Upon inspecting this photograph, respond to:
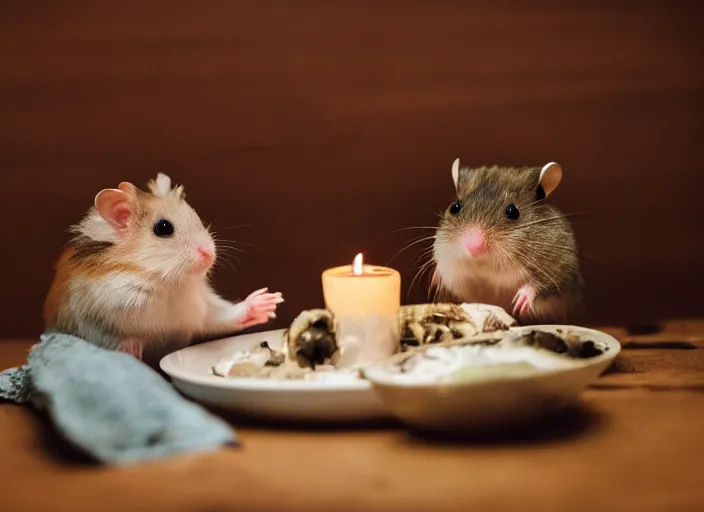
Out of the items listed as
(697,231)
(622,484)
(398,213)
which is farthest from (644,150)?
(622,484)

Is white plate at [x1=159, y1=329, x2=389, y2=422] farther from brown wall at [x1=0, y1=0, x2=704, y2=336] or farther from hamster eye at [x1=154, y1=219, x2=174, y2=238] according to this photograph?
brown wall at [x1=0, y1=0, x2=704, y2=336]

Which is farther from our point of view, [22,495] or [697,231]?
→ [697,231]

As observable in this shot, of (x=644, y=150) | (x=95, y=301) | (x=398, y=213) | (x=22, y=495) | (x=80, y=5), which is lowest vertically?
(x=22, y=495)

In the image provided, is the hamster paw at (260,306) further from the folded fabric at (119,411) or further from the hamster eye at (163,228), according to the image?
the folded fabric at (119,411)

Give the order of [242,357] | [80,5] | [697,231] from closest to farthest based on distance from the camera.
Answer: [242,357] < [80,5] < [697,231]

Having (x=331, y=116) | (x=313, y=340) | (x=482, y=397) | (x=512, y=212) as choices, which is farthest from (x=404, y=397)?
(x=331, y=116)

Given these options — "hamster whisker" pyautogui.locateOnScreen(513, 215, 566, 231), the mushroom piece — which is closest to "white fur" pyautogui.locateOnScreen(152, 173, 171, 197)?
the mushroom piece

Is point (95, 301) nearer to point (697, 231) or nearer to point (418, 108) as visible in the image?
point (418, 108)
